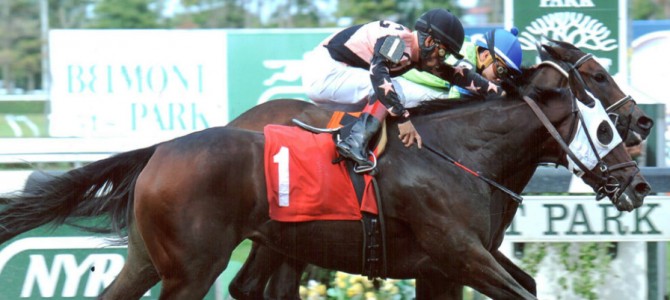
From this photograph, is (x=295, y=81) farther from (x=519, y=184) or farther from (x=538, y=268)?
(x=519, y=184)

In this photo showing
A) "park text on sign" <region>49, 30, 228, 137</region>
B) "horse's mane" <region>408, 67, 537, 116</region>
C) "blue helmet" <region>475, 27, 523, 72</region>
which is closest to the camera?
"horse's mane" <region>408, 67, 537, 116</region>

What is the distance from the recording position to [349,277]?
6.10 meters

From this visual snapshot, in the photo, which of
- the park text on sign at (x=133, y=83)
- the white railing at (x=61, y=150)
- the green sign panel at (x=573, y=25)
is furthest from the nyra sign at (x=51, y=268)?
the park text on sign at (x=133, y=83)

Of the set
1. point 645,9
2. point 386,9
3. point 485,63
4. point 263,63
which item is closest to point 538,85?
point 485,63

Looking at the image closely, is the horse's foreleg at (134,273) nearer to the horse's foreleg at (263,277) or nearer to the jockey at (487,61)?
the horse's foreleg at (263,277)

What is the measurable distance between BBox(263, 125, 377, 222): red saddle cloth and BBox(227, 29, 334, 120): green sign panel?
4731 mm

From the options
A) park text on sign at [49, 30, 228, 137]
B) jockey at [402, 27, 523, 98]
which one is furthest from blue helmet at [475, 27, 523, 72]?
park text on sign at [49, 30, 228, 137]

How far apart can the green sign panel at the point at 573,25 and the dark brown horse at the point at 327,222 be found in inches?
58.7

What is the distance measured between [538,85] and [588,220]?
1187 mm

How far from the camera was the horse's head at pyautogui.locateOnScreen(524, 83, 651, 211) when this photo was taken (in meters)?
4.83

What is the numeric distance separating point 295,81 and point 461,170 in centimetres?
471

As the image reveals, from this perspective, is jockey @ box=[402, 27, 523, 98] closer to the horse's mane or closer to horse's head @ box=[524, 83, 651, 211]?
the horse's mane

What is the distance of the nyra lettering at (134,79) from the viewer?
9.45 m

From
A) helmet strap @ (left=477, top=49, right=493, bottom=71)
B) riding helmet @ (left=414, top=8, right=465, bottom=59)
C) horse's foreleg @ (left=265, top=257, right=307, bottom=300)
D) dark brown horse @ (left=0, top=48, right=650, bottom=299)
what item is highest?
riding helmet @ (left=414, top=8, right=465, bottom=59)
